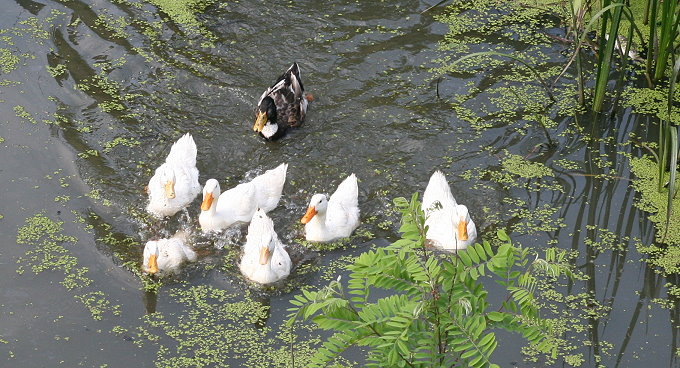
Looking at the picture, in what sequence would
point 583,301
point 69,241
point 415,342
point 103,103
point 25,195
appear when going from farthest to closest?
point 103,103 < point 25,195 < point 69,241 < point 583,301 < point 415,342

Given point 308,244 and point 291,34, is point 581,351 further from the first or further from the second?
point 291,34

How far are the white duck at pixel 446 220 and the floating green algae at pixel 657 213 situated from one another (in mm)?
1294

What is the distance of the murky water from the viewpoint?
240 inches

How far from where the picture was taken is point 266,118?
26.1ft

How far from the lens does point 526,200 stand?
7.33 meters

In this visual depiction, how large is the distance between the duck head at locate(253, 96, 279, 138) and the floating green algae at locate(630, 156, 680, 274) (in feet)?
9.89

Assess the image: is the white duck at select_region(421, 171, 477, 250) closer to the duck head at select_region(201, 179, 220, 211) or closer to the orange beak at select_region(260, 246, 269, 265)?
the orange beak at select_region(260, 246, 269, 265)

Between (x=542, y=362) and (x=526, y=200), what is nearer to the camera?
(x=542, y=362)

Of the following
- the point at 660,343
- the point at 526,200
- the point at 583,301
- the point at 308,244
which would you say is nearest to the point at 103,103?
the point at 308,244

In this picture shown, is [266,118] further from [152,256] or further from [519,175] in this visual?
[519,175]

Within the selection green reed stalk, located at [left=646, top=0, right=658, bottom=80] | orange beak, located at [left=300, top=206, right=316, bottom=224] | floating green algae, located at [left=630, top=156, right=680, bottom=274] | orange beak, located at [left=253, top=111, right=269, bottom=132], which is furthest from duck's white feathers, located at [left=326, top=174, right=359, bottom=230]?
green reed stalk, located at [left=646, top=0, right=658, bottom=80]

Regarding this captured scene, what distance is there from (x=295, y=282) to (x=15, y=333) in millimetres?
1867

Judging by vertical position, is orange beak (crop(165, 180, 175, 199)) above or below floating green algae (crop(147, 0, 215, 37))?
below

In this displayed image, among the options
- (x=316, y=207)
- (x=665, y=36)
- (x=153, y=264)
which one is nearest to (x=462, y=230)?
(x=316, y=207)
